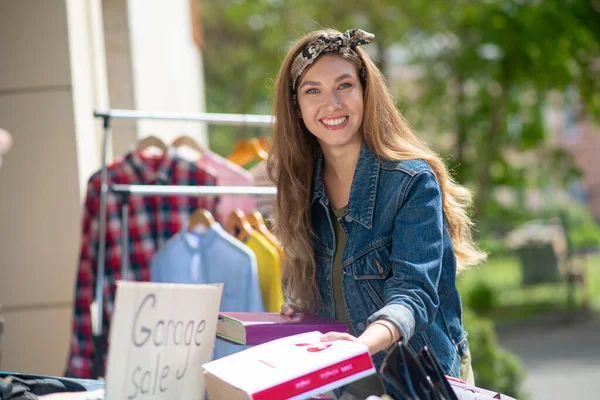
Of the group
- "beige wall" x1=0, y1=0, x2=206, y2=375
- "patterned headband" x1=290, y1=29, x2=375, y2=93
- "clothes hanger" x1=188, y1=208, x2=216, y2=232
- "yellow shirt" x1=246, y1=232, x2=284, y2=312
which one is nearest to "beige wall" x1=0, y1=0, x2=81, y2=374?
"beige wall" x1=0, y1=0, x2=206, y2=375

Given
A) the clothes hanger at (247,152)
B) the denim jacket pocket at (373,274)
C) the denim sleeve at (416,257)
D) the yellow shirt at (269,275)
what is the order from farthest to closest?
the clothes hanger at (247,152) → the yellow shirt at (269,275) → the denim jacket pocket at (373,274) → the denim sleeve at (416,257)

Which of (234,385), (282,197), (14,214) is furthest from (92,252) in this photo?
(234,385)

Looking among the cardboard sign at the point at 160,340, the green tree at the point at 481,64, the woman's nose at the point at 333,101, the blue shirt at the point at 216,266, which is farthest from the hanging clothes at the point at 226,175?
the green tree at the point at 481,64

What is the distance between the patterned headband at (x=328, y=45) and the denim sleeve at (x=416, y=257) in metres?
0.48

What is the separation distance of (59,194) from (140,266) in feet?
2.02

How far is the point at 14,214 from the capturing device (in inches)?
163

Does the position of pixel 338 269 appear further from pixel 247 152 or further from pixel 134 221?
pixel 247 152

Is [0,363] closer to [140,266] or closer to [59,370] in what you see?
[59,370]

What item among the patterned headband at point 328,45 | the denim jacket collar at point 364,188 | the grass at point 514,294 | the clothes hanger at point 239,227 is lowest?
the grass at point 514,294

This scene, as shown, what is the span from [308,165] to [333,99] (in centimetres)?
31

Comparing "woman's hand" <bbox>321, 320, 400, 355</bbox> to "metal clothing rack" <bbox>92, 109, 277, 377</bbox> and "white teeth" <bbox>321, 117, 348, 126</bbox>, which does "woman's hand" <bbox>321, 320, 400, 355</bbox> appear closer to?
"white teeth" <bbox>321, 117, 348, 126</bbox>

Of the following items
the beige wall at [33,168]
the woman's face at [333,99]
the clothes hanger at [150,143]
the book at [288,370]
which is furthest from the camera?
the clothes hanger at [150,143]

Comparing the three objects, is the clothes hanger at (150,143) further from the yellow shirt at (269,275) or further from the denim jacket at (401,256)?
the denim jacket at (401,256)

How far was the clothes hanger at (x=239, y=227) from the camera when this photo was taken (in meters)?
3.74
